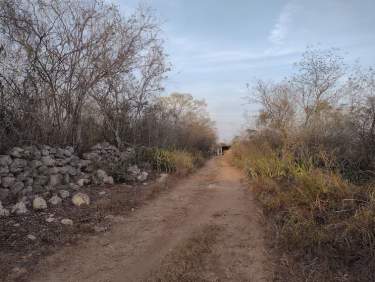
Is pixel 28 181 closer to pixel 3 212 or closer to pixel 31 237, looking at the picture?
pixel 3 212

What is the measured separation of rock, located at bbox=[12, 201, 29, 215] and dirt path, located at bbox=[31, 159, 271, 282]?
151cm

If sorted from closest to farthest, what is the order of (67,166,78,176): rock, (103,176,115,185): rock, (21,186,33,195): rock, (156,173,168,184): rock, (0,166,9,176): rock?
(21,186,33,195): rock < (0,166,9,176): rock < (67,166,78,176): rock < (103,176,115,185): rock < (156,173,168,184): rock

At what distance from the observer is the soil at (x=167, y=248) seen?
389 centimetres

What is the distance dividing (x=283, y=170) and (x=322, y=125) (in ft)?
11.7

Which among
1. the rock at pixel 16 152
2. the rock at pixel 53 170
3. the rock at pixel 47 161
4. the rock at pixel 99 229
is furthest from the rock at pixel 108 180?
the rock at pixel 99 229

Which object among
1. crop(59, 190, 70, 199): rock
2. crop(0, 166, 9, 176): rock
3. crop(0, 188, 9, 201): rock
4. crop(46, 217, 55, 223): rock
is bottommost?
crop(46, 217, 55, 223): rock

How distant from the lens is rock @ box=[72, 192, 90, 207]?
21.3ft

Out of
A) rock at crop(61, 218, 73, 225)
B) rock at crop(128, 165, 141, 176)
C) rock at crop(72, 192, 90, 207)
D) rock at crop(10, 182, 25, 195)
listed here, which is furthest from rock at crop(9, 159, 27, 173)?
rock at crop(128, 165, 141, 176)

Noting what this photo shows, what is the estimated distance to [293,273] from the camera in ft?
12.8

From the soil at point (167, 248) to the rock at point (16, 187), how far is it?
4.75 feet

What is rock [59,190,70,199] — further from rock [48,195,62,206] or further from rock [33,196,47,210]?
rock [33,196,47,210]

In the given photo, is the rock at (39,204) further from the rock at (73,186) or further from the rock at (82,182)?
the rock at (82,182)

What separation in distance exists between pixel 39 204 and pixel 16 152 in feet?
6.08

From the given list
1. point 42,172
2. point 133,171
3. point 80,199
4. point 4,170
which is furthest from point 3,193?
point 133,171
